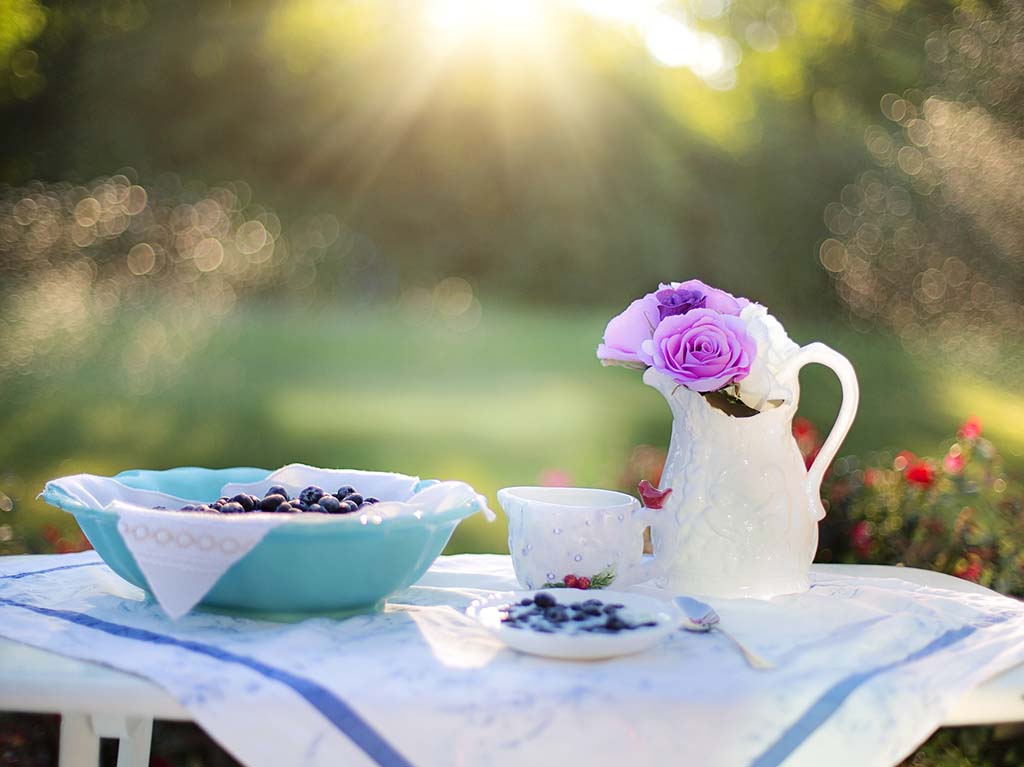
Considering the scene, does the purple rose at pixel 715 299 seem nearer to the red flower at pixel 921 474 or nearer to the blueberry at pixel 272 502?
the blueberry at pixel 272 502

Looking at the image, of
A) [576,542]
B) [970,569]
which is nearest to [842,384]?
[576,542]

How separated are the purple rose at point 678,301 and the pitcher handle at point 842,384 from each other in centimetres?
11

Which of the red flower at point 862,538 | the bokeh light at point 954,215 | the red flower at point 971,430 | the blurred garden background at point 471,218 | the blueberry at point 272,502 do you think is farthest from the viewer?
the bokeh light at point 954,215

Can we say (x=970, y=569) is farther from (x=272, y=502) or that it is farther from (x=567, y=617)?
(x=272, y=502)

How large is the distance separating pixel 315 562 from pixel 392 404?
4.44 metres

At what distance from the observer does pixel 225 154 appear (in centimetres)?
601

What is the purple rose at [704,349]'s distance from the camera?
39.8 inches

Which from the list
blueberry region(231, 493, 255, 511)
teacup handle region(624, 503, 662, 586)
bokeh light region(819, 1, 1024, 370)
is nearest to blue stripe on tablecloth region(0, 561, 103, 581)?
blueberry region(231, 493, 255, 511)

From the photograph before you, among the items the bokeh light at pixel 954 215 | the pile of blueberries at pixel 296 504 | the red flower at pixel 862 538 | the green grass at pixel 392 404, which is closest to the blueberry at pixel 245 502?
the pile of blueberries at pixel 296 504

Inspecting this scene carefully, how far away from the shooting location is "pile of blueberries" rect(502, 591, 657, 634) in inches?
32.6

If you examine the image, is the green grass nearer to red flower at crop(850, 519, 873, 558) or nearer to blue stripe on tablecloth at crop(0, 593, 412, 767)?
red flower at crop(850, 519, 873, 558)

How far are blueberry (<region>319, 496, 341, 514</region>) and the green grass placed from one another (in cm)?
335

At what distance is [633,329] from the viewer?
1.08 meters

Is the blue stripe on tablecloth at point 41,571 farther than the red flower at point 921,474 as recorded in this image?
No
